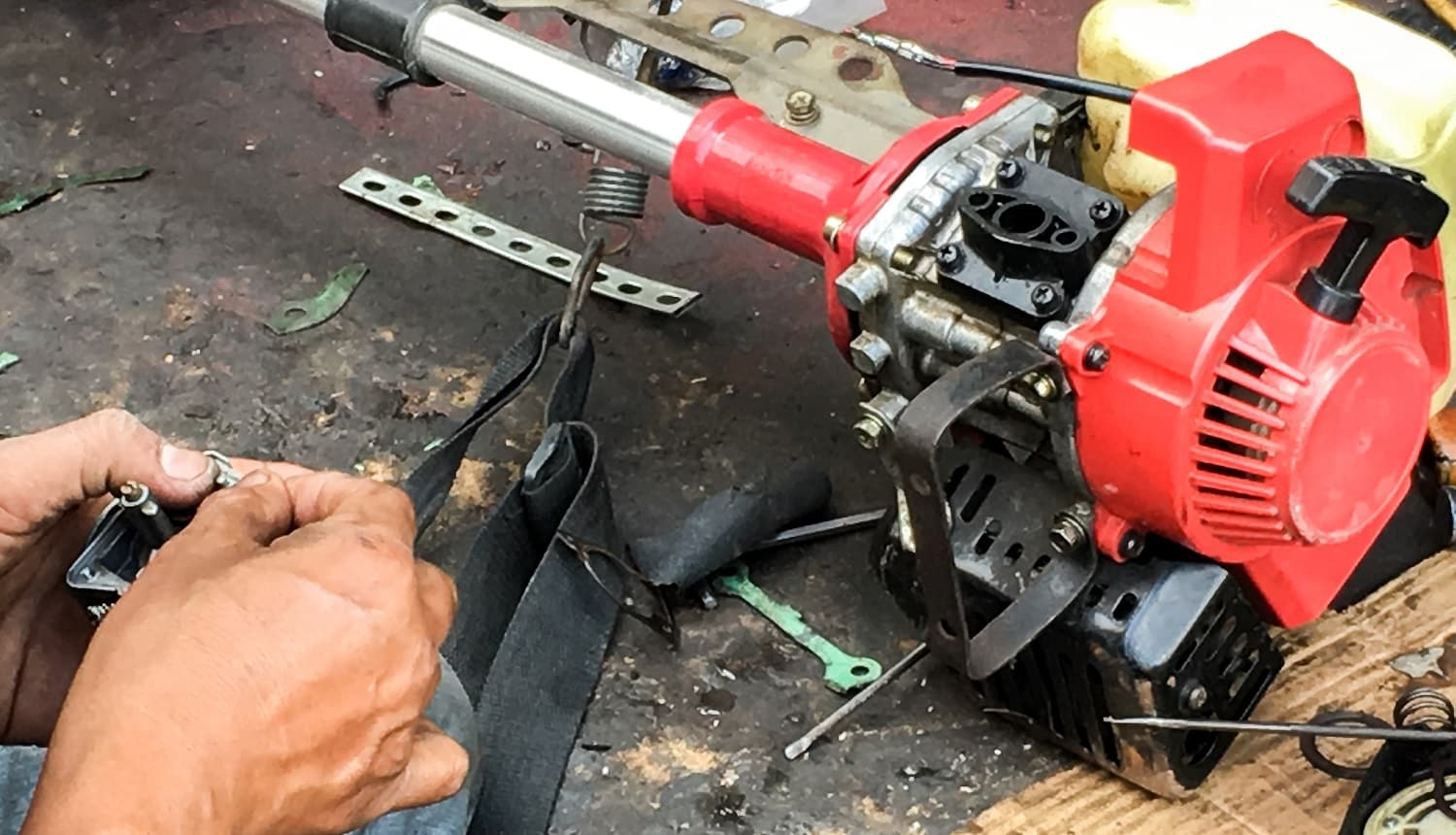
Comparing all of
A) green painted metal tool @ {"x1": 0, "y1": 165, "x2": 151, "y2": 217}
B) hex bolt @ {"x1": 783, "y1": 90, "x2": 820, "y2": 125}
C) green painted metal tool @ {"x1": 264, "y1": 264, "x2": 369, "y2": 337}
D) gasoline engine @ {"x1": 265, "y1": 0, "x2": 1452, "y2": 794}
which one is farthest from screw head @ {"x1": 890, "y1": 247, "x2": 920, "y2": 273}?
green painted metal tool @ {"x1": 0, "y1": 165, "x2": 151, "y2": 217}

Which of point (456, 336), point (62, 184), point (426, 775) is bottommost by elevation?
point (62, 184)

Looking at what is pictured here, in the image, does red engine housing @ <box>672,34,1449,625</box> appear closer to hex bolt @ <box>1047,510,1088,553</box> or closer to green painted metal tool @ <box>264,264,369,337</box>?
hex bolt @ <box>1047,510,1088,553</box>

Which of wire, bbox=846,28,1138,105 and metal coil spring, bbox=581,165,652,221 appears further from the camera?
metal coil spring, bbox=581,165,652,221

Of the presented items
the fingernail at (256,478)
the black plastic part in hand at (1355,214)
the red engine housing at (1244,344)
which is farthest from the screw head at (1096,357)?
the fingernail at (256,478)

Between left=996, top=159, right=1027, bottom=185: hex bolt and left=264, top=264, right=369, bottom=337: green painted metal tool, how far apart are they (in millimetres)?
751

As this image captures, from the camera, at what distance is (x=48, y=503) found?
799 millimetres

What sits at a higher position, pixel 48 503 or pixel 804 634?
pixel 48 503

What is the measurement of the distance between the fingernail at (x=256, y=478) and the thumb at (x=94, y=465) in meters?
0.02

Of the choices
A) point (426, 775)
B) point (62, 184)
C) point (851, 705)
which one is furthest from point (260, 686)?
point (62, 184)

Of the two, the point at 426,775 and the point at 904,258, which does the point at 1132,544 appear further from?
the point at 426,775

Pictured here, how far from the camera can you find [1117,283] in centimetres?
79

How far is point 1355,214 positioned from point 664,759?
0.59m

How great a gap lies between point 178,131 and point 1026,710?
1.14m

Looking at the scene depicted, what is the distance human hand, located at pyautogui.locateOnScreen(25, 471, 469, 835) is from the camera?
635 millimetres
